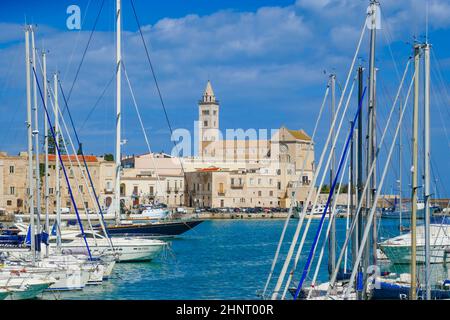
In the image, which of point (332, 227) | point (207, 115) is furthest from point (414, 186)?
point (207, 115)

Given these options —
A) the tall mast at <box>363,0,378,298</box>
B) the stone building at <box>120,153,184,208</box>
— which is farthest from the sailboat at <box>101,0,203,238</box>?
the stone building at <box>120,153,184,208</box>

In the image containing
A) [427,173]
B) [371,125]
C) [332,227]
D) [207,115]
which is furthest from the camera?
[207,115]

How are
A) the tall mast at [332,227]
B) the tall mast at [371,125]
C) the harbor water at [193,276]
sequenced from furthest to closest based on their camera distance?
1. the harbor water at [193,276]
2. the tall mast at [332,227]
3. the tall mast at [371,125]

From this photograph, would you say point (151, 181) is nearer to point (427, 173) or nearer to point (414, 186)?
point (414, 186)

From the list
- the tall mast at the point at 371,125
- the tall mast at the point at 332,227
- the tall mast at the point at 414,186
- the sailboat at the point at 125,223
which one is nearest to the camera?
the tall mast at the point at 414,186

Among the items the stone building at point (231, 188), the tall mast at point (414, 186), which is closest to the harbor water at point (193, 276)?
the tall mast at point (414, 186)

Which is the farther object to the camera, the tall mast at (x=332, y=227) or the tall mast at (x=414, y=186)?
the tall mast at (x=332, y=227)

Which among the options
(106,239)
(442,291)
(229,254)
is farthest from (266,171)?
(442,291)

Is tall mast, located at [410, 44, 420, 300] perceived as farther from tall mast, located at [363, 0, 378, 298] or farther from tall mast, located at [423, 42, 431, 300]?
tall mast, located at [363, 0, 378, 298]

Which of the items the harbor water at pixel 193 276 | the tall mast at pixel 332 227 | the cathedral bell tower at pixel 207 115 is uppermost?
the cathedral bell tower at pixel 207 115

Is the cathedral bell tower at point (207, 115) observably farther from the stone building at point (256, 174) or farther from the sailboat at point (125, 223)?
the stone building at point (256, 174)

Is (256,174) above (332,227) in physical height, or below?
above

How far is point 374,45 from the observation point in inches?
214
